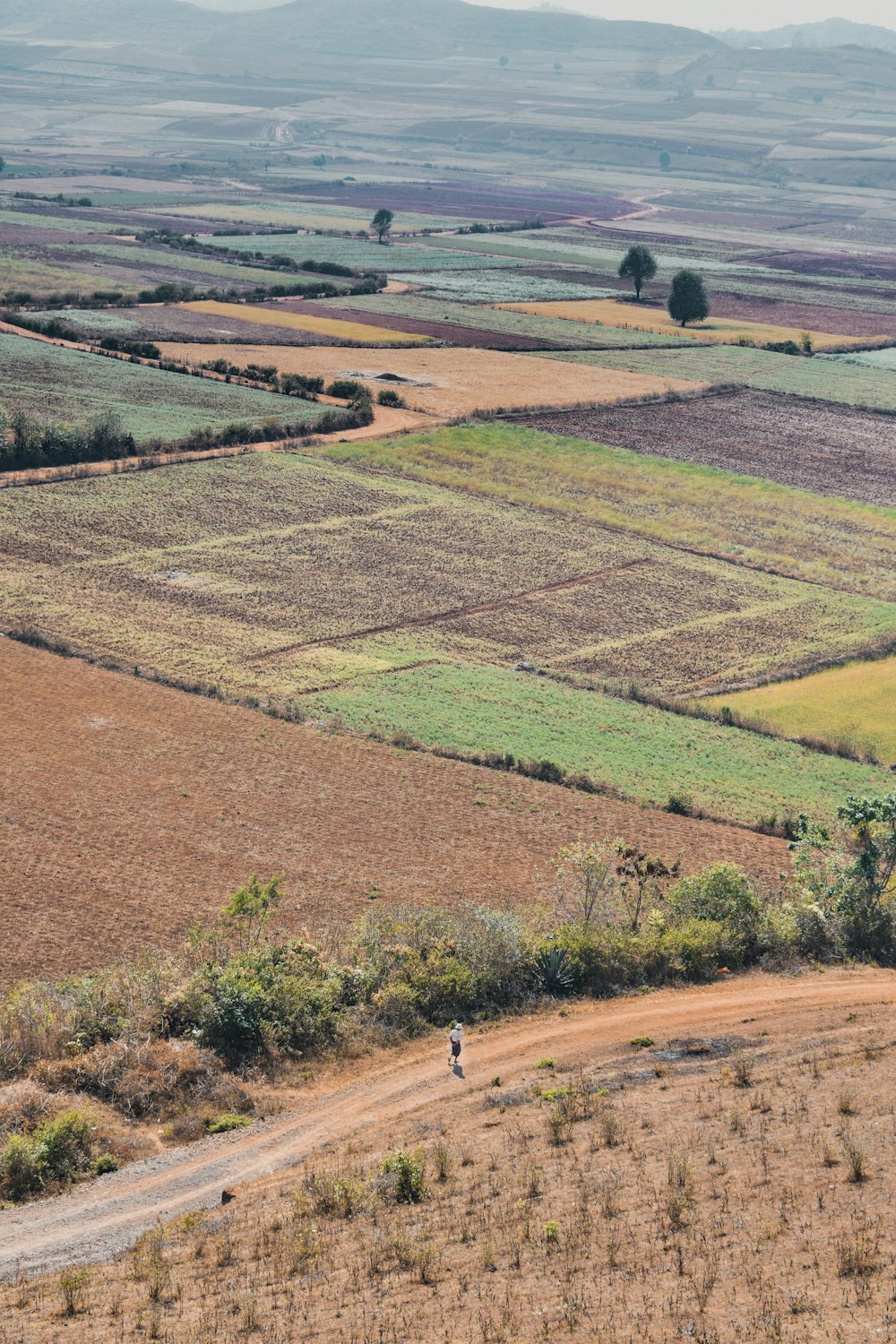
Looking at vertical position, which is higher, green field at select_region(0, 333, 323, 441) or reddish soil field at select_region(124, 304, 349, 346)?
reddish soil field at select_region(124, 304, 349, 346)

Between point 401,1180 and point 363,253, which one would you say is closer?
point 401,1180

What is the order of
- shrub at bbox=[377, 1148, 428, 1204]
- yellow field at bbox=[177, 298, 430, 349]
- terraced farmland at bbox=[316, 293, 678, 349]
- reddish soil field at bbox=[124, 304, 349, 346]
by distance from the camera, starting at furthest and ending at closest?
terraced farmland at bbox=[316, 293, 678, 349], yellow field at bbox=[177, 298, 430, 349], reddish soil field at bbox=[124, 304, 349, 346], shrub at bbox=[377, 1148, 428, 1204]

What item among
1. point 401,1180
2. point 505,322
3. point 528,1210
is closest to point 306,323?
point 505,322

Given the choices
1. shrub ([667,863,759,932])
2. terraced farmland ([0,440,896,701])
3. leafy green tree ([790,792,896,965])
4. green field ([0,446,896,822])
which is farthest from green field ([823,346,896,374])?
shrub ([667,863,759,932])

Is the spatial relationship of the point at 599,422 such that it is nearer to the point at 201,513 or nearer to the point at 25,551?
the point at 201,513

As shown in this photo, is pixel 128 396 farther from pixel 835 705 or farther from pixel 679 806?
pixel 679 806

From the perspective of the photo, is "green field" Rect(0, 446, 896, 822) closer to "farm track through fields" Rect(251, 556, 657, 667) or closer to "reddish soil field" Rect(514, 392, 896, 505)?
"farm track through fields" Rect(251, 556, 657, 667)

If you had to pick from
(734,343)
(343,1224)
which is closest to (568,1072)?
(343,1224)
